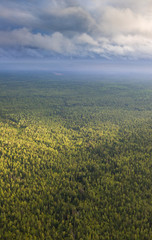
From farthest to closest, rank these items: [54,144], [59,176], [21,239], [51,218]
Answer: [54,144] → [59,176] → [51,218] → [21,239]

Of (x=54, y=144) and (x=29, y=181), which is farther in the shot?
(x=54, y=144)

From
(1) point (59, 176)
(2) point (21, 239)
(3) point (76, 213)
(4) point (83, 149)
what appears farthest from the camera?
(4) point (83, 149)

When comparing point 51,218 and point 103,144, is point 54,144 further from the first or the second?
point 51,218

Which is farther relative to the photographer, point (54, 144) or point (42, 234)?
point (54, 144)

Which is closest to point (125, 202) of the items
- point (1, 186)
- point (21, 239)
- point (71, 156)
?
point (21, 239)

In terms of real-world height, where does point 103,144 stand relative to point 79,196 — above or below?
above

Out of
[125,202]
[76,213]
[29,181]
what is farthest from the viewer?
[29,181]

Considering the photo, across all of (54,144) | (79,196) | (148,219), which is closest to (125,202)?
(148,219)

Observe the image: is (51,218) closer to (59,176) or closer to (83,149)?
(59,176)

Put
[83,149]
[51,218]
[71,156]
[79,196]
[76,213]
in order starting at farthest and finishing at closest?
[83,149]
[71,156]
[79,196]
[76,213]
[51,218]
